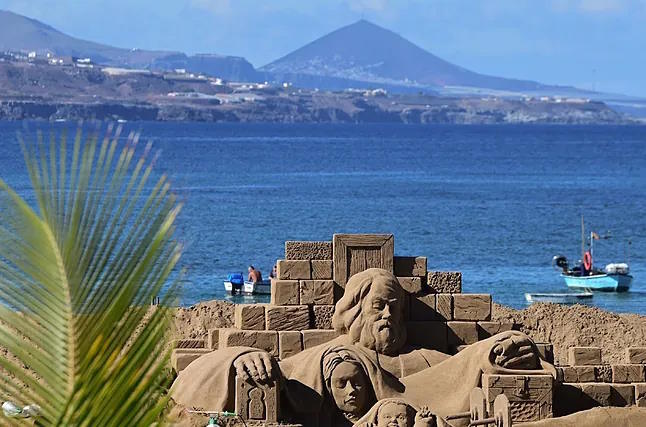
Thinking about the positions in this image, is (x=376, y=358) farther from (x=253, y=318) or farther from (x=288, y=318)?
(x=253, y=318)

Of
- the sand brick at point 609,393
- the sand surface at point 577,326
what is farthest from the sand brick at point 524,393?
the sand surface at point 577,326

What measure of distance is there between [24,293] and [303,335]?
1183 centimetres

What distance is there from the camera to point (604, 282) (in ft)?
158

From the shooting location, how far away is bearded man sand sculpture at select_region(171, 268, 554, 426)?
1691cm

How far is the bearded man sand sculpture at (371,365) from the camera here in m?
16.9

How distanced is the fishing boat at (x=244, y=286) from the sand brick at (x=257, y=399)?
1085 inches

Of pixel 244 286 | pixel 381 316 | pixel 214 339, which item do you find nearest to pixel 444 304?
pixel 381 316

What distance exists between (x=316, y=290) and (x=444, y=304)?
1.30 m

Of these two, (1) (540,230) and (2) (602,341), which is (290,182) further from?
(2) (602,341)

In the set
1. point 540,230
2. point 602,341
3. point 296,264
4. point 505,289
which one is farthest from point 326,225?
point 296,264

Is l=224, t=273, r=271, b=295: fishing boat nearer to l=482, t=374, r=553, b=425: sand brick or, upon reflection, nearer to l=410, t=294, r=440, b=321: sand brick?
l=410, t=294, r=440, b=321: sand brick

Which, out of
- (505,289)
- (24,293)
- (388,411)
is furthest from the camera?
(505,289)

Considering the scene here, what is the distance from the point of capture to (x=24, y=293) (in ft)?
21.1

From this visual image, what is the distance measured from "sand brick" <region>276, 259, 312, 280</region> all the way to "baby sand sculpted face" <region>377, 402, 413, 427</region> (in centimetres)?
369
